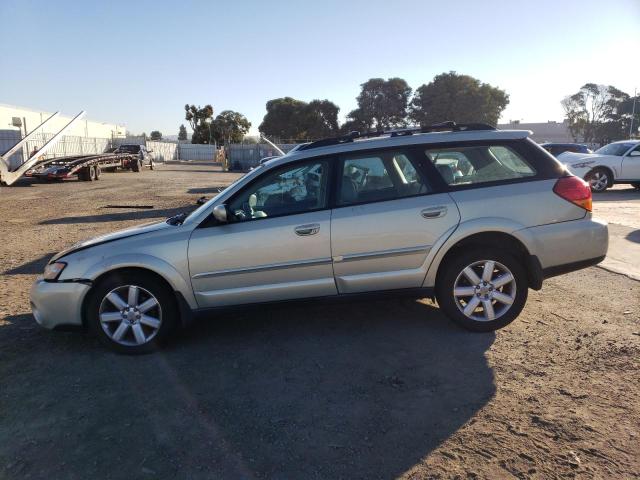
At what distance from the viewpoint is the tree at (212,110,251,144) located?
3211 inches

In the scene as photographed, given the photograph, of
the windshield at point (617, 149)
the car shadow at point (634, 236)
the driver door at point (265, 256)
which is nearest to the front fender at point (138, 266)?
the driver door at point (265, 256)

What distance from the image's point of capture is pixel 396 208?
4121mm

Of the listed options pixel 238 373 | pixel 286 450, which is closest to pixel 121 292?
pixel 238 373

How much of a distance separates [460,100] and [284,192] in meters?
55.6

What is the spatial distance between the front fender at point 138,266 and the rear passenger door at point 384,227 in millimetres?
1324

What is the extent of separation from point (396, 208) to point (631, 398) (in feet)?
6.92

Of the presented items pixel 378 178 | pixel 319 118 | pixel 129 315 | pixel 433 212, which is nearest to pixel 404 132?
pixel 378 178

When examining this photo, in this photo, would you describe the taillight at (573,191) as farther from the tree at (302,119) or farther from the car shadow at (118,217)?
the tree at (302,119)

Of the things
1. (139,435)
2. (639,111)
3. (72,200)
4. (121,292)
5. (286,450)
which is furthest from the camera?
(639,111)

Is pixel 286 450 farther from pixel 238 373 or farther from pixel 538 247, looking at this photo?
pixel 538 247

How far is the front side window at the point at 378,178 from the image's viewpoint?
4.20 m

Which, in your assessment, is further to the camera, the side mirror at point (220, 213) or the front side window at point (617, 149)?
the front side window at point (617, 149)

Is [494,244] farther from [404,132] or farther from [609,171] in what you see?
[609,171]

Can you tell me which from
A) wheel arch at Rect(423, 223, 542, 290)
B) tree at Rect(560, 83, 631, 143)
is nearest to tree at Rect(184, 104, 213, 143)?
tree at Rect(560, 83, 631, 143)
